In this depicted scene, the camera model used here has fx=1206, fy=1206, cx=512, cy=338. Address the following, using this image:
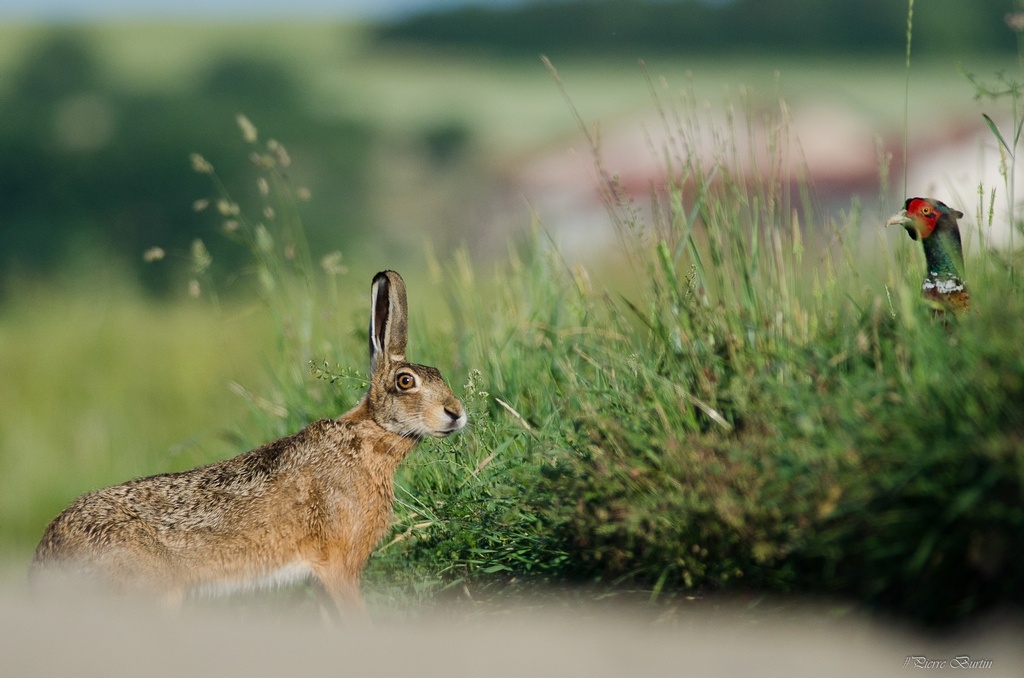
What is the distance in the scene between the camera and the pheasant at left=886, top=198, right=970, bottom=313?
4738 mm

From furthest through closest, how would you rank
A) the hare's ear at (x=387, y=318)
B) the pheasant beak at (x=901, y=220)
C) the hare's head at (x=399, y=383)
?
the hare's ear at (x=387, y=318) < the hare's head at (x=399, y=383) < the pheasant beak at (x=901, y=220)

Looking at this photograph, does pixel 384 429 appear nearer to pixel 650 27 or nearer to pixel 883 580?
pixel 883 580

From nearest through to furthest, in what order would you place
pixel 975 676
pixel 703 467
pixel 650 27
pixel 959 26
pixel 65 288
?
1. pixel 975 676
2. pixel 703 467
3. pixel 65 288
4. pixel 959 26
5. pixel 650 27

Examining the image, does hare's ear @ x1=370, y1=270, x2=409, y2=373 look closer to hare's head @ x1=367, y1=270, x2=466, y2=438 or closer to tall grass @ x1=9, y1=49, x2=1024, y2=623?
hare's head @ x1=367, y1=270, x2=466, y2=438

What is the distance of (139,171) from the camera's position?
939 inches

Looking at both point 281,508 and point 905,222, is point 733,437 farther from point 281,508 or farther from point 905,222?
point 281,508

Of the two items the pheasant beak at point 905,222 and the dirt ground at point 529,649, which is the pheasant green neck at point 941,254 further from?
the dirt ground at point 529,649

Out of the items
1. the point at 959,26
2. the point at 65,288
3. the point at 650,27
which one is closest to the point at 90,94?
the point at 650,27

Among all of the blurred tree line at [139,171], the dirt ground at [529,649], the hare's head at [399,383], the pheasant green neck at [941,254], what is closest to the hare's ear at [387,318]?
the hare's head at [399,383]

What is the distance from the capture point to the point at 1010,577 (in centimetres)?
351

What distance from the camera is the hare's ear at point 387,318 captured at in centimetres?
539

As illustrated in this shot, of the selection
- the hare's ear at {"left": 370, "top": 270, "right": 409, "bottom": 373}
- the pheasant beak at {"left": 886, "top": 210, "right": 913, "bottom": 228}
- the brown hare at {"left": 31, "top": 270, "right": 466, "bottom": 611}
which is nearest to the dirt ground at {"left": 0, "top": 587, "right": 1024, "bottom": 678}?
the brown hare at {"left": 31, "top": 270, "right": 466, "bottom": 611}

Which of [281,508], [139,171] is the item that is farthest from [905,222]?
[139,171]

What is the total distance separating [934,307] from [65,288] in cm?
1235
